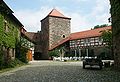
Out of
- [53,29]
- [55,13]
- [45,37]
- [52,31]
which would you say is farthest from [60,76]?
[55,13]

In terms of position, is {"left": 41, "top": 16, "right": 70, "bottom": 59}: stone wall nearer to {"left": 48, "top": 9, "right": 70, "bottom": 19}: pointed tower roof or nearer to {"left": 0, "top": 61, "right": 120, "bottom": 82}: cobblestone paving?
{"left": 48, "top": 9, "right": 70, "bottom": 19}: pointed tower roof

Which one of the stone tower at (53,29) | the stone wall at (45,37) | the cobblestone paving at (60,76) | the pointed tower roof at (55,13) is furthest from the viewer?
the pointed tower roof at (55,13)

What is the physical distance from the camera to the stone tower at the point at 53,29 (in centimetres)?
6431

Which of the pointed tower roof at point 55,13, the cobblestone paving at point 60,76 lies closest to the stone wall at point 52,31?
the pointed tower roof at point 55,13

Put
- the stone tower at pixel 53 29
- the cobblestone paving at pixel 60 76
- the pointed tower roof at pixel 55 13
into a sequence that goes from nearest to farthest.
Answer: the cobblestone paving at pixel 60 76, the stone tower at pixel 53 29, the pointed tower roof at pixel 55 13

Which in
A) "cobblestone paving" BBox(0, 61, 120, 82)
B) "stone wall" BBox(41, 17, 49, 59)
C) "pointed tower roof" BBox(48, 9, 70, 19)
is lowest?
"cobblestone paving" BBox(0, 61, 120, 82)

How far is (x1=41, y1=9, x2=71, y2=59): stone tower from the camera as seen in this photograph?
6431 centimetres

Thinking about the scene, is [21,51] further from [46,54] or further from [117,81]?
[46,54]

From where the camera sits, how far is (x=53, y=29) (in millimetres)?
64812

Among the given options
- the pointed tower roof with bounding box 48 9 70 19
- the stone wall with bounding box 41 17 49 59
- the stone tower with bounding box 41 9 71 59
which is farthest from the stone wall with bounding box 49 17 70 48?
the stone wall with bounding box 41 17 49 59

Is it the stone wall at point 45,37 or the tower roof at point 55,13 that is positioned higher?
the tower roof at point 55,13

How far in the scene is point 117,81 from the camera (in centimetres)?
1160

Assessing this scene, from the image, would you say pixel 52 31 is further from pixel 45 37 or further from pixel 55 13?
pixel 55 13

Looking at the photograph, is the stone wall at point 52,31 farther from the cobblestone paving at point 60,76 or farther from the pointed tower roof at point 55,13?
the cobblestone paving at point 60,76
